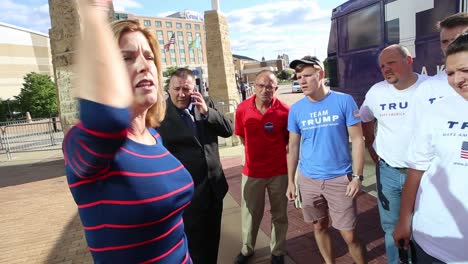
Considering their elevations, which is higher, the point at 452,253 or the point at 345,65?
the point at 345,65

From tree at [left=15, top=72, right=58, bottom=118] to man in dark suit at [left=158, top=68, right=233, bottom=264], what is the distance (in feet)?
101

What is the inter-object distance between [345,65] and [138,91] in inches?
259

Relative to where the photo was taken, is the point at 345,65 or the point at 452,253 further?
the point at 345,65

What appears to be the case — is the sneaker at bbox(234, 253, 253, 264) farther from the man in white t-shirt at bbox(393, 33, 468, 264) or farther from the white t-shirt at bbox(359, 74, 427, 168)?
the man in white t-shirt at bbox(393, 33, 468, 264)

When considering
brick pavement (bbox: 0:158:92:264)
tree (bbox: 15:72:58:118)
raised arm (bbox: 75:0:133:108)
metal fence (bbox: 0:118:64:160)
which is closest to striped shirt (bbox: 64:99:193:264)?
raised arm (bbox: 75:0:133:108)

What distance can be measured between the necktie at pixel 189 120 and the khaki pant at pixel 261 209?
0.99 m

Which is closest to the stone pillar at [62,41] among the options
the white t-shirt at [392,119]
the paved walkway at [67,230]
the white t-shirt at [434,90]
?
the paved walkway at [67,230]

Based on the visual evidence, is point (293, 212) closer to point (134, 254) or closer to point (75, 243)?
point (75, 243)

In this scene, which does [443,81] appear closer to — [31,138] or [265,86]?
[265,86]

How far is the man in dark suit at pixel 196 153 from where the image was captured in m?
2.78

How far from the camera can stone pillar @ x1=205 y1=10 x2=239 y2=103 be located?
14.9 meters

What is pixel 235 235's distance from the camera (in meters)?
4.21

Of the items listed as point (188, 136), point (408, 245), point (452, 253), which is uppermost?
point (188, 136)

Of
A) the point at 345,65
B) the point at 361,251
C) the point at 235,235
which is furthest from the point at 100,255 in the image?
the point at 345,65
